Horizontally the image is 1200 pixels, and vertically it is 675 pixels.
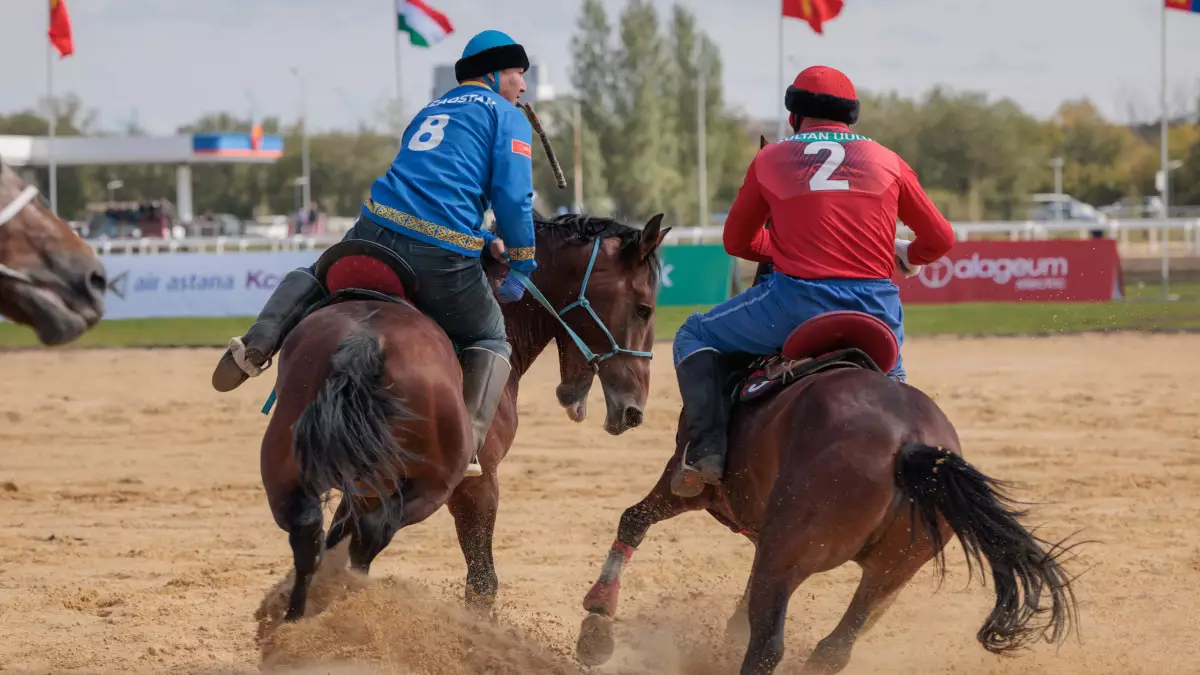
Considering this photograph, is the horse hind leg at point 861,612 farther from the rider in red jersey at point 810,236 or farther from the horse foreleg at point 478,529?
the horse foreleg at point 478,529

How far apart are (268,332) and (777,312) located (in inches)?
73.9

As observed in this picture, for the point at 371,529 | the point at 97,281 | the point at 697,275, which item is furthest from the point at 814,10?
the point at 97,281

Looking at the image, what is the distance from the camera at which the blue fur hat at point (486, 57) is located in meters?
5.31

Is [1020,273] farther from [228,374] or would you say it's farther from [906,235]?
[228,374]

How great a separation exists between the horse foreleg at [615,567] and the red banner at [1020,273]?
1494cm

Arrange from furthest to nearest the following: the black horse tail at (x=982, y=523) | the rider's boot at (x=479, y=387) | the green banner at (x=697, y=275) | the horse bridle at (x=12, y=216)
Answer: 1. the green banner at (x=697, y=275)
2. the rider's boot at (x=479, y=387)
3. the black horse tail at (x=982, y=523)
4. the horse bridle at (x=12, y=216)

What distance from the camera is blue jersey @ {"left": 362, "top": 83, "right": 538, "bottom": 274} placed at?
16.4 feet

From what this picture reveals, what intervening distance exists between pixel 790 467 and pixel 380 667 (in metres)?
1.76

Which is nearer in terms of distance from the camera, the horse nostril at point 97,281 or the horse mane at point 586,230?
the horse nostril at point 97,281

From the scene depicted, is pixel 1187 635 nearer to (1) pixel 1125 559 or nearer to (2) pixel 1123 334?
(1) pixel 1125 559

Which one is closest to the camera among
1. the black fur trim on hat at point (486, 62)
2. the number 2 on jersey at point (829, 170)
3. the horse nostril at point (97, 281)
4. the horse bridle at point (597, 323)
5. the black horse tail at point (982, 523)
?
the horse nostril at point (97, 281)

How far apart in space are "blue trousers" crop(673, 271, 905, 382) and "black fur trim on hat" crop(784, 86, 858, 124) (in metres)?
0.62

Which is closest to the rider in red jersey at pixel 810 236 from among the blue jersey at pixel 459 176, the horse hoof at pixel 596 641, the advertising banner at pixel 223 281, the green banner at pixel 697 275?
the horse hoof at pixel 596 641

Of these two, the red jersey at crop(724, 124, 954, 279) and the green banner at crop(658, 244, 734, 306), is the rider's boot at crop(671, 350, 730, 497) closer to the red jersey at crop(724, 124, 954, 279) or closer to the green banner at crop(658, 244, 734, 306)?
the red jersey at crop(724, 124, 954, 279)
